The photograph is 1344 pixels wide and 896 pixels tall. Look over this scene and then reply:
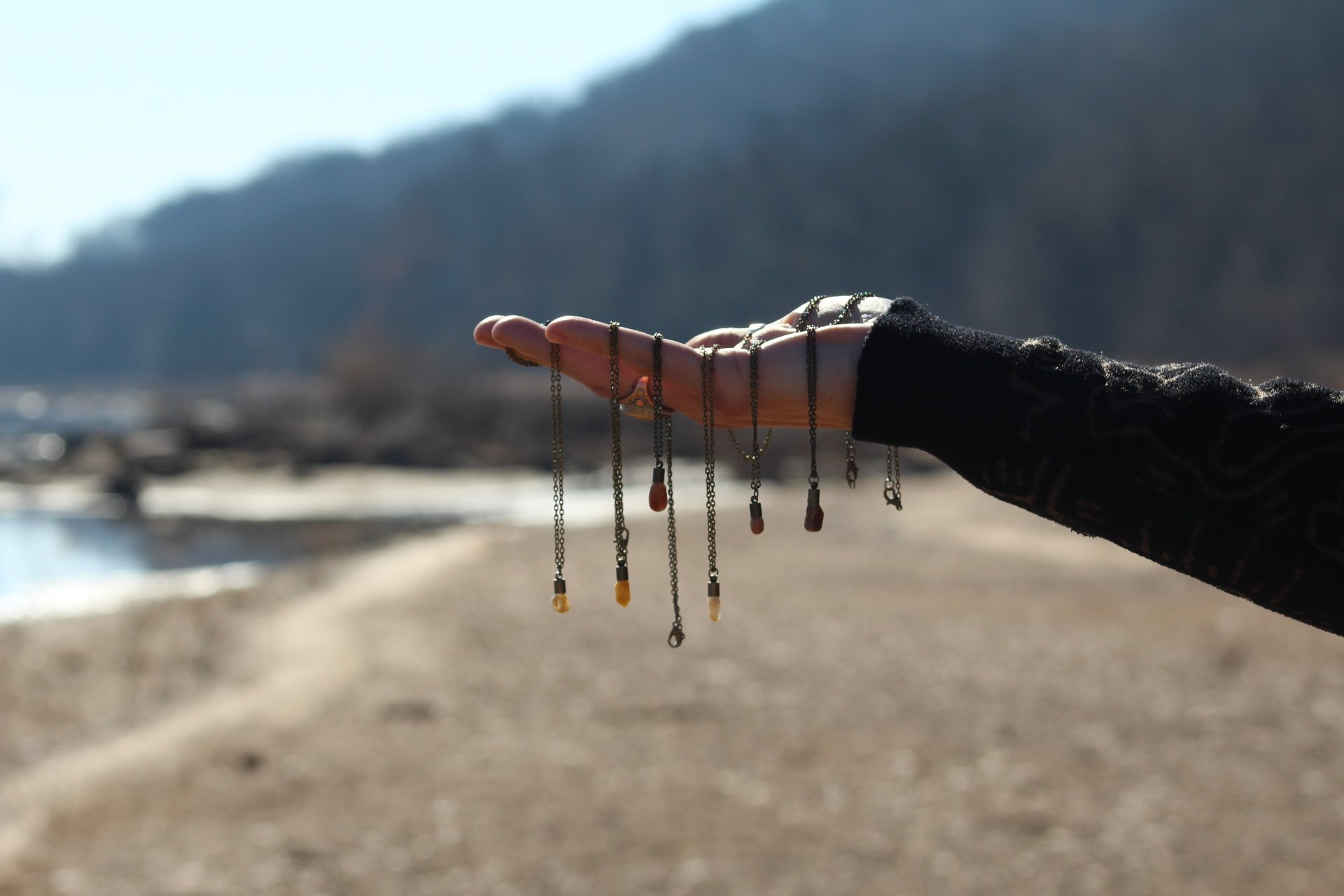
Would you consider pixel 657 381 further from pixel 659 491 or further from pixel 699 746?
pixel 699 746

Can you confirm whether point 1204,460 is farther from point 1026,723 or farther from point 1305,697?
point 1305,697

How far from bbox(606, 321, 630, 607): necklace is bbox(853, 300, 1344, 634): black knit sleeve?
0.38 m

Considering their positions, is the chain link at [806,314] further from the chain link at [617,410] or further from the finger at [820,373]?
the chain link at [617,410]

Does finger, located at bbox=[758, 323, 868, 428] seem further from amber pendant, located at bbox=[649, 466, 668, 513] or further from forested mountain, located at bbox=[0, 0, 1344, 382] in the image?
forested mountain, located at bbox=[0, 0, 1344, 382]

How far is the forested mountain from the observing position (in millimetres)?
58000

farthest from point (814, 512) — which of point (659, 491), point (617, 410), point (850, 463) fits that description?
point (617, 410)

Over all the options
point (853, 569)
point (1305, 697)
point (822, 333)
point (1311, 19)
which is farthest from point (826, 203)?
point (822, 333)

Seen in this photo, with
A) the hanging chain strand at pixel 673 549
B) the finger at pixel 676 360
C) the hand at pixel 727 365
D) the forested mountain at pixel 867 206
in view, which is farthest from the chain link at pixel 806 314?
the forested mountain at pixel 867 206

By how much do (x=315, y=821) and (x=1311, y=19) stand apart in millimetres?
72550

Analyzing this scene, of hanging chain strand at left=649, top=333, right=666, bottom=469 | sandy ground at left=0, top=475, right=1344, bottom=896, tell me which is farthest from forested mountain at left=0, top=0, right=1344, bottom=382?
hanging chain strand at left=649, top=333, right=666, bottom=469

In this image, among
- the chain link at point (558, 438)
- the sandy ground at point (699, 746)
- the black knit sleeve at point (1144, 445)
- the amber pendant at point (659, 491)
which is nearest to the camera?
the black knit sleeve at point (1144, 445)

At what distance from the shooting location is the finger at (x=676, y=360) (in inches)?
69.9

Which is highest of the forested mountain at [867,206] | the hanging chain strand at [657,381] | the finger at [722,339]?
the forested mountain at [867,206]

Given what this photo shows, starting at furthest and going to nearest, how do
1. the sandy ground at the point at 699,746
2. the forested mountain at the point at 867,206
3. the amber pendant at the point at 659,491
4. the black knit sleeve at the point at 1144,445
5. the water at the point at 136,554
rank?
the forested mountain at the point at 867,206
the water at the point at 136,554
the sandy ground at the point at 699,746
the amber pendant at the point at 659,491
the black knit sleeve at the point at 1144,445
